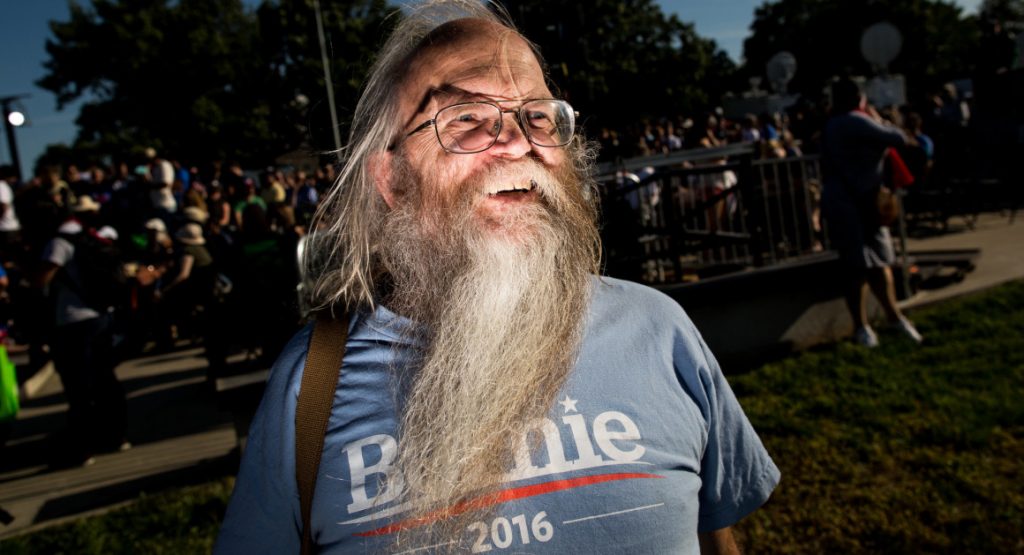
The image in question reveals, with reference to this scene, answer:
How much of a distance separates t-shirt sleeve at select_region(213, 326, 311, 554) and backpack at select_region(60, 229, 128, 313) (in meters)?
4.90

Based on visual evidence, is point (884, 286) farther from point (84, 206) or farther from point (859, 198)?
point (84, 206)

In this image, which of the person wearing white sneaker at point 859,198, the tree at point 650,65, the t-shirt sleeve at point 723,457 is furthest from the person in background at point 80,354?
the tree at point 650,65

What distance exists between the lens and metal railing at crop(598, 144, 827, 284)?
6.39 meters

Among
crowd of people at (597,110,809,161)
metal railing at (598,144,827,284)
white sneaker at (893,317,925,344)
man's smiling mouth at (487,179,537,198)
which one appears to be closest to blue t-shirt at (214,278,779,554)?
man's smiling mouth at (487,179,537,198)

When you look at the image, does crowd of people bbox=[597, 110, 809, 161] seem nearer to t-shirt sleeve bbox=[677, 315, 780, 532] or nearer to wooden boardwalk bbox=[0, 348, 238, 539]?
wooden boardwalk bbox=[0, 348, 238, 539]

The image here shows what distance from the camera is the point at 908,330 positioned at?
5.80 meters

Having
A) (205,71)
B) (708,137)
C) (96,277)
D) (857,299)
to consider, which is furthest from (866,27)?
(96,277)

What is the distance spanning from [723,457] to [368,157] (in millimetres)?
1026

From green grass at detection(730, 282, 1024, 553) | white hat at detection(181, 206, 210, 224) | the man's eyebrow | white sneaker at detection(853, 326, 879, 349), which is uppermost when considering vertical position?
white hat at detection(181, 206, 210, 224)

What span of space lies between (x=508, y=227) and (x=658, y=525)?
657 mm

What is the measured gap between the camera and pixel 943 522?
331 centimetres

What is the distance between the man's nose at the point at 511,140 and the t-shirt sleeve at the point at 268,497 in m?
0.65

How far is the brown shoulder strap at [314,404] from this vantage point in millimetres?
1329

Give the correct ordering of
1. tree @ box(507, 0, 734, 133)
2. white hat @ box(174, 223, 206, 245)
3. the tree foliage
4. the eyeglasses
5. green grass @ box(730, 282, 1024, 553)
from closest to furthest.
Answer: the eyeglasses < green grass @ box(730, 282, 1024, 553) < white hat @ box(174, 223, 206, 245) < tree @ box(507, 0, 734, 133) < the tree foliage
